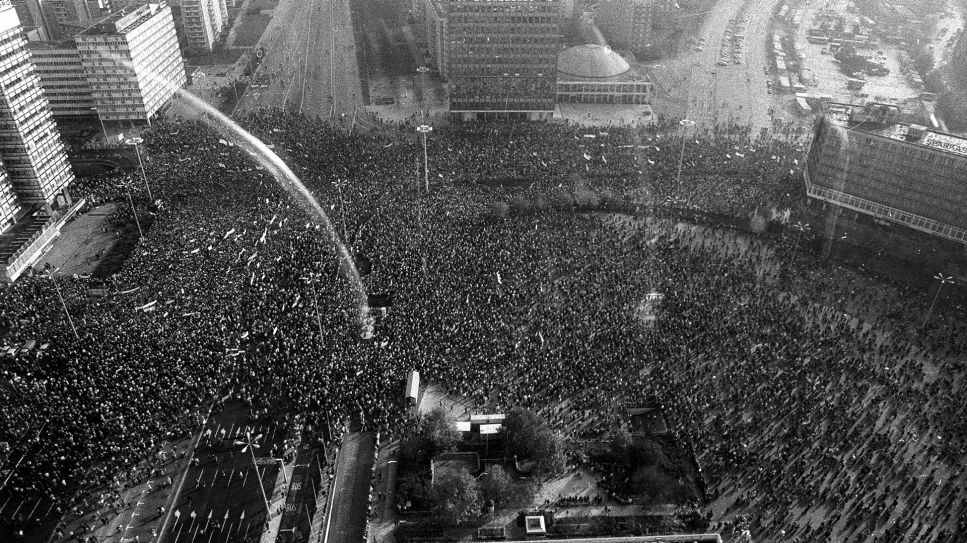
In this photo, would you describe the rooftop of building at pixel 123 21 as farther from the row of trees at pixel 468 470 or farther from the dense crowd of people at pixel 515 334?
the row of trees at pixel 468 470

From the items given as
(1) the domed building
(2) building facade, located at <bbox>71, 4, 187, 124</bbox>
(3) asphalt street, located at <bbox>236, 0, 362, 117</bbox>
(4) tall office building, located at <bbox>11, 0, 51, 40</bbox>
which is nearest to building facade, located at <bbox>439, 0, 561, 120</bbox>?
(1) the domed building

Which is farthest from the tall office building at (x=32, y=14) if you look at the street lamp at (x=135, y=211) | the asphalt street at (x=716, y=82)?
the asphalt street at (x=716, y=82)

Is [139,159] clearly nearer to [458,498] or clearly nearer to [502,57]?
[502,57]

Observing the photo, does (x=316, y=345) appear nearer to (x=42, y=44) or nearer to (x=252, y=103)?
(x=252, y=103)

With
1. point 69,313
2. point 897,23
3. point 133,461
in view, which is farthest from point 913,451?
point 897,23

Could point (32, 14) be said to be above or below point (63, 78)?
above

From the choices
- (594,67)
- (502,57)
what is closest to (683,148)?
(502,57)

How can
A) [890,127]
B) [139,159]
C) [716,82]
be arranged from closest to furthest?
[890,127]
[139,159]
[716,82]
